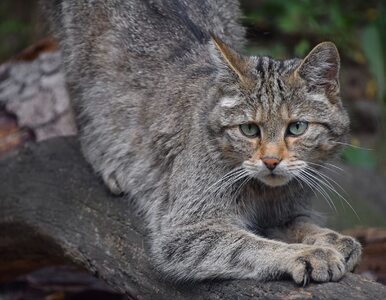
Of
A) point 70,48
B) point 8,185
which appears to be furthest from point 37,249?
point 70,48

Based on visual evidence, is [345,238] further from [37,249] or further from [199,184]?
[37,249]

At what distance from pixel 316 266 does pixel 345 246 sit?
472 mm

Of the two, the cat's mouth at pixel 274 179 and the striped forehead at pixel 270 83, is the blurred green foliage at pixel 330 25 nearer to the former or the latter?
the striped forehead at pixel 270 83

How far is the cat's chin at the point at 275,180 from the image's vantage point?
4.56m

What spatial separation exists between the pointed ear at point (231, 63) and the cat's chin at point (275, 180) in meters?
0.52

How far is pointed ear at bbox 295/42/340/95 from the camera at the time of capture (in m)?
4.61

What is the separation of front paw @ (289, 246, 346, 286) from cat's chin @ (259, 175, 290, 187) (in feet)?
1.56

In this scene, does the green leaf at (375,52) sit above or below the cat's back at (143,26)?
below

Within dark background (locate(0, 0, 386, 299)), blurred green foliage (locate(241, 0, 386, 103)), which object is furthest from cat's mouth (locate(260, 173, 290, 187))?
blurred green foliage (locate(241, 0, 386, 103))

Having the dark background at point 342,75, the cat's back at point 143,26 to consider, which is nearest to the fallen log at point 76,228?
the dark background at point 342,75

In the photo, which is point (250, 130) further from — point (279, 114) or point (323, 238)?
point (323, 238)

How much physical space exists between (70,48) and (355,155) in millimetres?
3053

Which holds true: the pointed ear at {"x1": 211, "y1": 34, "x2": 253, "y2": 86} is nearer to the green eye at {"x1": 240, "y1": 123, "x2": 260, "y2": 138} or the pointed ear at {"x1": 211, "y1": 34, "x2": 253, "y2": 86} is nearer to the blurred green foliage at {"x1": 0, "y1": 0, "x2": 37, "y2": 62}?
the green eye at {"x1": 240, "y1": 123, "x2": 260, "y2": 138}

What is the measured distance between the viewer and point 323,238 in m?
4.64
